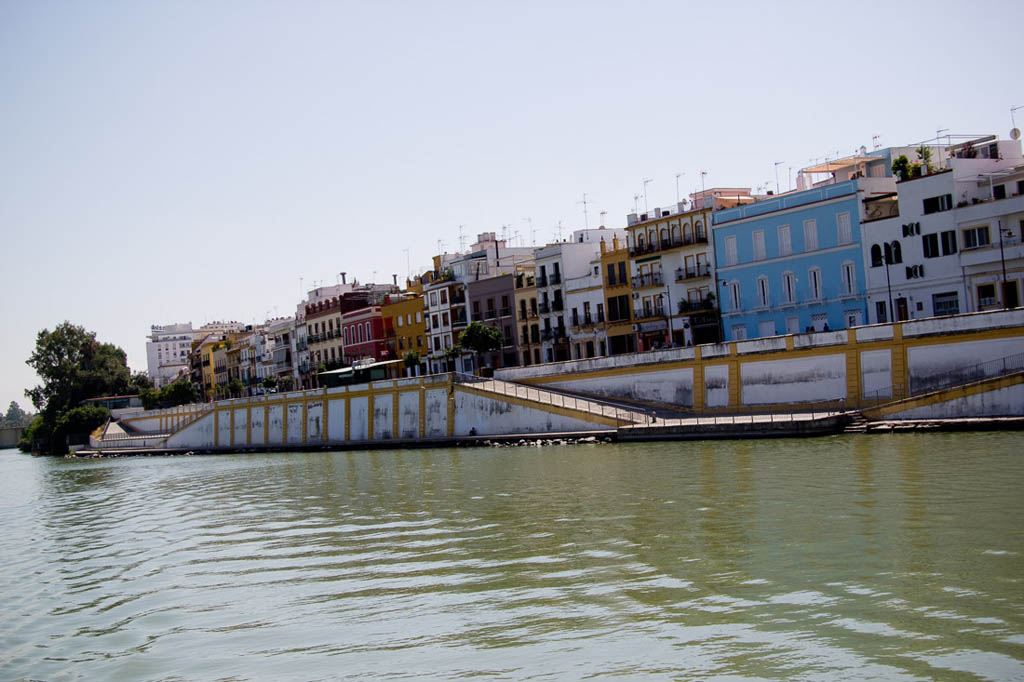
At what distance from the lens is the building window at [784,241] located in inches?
2323

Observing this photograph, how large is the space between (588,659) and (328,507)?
2081 cm

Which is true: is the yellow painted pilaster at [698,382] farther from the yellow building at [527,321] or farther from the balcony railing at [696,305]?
the yellow building at [527,321]

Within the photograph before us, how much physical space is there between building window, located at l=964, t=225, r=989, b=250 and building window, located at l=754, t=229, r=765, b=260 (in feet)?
43.4

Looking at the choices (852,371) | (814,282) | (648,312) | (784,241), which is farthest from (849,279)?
(648,312)

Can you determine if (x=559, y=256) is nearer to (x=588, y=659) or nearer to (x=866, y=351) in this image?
(x=866, y=351)

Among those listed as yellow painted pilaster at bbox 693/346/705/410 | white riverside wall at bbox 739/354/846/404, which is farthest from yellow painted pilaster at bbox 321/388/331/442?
white riverside wall at bbox 739/354/846/404

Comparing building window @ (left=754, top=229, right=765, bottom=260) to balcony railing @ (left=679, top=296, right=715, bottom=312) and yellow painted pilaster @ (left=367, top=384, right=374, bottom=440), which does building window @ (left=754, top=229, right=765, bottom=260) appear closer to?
balcony railing @ (left=679, top=296, right=715, bottom=312)

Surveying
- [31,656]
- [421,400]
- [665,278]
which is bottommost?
[31,656]

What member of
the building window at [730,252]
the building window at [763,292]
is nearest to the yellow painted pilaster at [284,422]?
the building window at [730,252]

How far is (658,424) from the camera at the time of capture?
4850 centimetres

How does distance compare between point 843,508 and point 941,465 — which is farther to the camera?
point 941,465

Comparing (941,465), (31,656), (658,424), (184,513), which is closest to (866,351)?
(658,424)

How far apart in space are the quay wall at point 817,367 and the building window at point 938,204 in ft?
30.5

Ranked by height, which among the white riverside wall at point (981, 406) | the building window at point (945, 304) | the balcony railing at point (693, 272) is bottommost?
the white riverside wall at point (981, 406)
